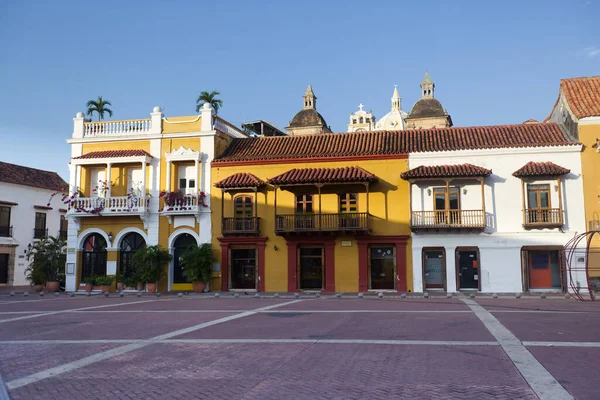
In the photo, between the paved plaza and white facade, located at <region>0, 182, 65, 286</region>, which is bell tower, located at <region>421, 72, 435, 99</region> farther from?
the paved plaza

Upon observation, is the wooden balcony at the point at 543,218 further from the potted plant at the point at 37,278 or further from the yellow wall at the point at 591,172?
the potted plant at the point at 37,278

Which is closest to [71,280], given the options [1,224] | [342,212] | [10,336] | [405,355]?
[1,224]

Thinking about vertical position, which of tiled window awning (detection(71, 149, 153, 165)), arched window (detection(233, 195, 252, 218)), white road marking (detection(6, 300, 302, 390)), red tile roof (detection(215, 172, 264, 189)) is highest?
tiled window awning (detection(71, 149, 153, 165))

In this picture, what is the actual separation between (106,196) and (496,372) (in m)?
26.6

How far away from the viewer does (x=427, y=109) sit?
72.2 metres

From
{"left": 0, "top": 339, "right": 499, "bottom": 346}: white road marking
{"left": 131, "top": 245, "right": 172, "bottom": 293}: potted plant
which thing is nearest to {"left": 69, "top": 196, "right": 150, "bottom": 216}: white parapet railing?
{"left": 131, "top": 245, "right": 172, "bottom": 293}: potted plant

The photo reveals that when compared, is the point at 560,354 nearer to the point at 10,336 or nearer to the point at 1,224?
the point at 10,336

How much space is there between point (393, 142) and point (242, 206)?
8991 mm

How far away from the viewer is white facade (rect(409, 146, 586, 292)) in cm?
2653

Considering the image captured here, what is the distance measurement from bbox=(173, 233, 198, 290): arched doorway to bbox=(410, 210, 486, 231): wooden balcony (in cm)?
1211

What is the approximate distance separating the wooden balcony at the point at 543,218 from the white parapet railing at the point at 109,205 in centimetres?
1989

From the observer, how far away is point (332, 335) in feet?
41.4

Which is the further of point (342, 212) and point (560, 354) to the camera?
point (342, 212)

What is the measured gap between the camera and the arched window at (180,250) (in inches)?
1212
